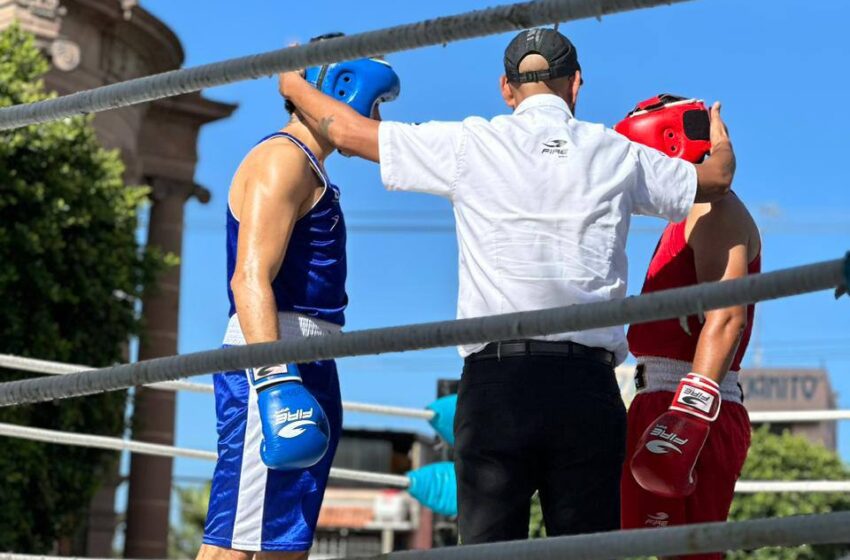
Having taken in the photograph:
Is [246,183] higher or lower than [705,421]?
higher

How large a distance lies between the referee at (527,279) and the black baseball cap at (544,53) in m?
0.11

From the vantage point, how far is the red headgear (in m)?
3.95

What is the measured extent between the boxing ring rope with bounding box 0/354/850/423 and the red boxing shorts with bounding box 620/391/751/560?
6.02 feet

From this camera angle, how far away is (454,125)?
333 centimetres

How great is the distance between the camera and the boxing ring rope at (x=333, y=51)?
7.44 feet


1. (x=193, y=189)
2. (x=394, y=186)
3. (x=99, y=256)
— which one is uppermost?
(x=193, y=189)

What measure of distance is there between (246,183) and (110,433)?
11964 mm

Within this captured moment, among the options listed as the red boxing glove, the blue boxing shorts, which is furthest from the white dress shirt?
the blue boxing shorts

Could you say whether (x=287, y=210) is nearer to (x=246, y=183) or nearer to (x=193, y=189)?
(x=246, y=183)

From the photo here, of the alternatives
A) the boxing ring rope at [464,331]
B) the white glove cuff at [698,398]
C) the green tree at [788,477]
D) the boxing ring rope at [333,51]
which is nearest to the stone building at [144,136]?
the white glove cuff at [698,398]

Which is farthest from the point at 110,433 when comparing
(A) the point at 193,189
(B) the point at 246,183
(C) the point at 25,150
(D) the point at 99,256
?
(B) the point at 246,183

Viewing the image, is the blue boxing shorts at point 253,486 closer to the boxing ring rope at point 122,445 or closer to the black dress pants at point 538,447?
the black dress pants at point 538,447

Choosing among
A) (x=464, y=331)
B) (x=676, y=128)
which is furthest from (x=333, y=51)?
(x=676, y=128)

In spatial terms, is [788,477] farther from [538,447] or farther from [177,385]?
[538,447]
